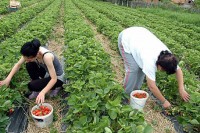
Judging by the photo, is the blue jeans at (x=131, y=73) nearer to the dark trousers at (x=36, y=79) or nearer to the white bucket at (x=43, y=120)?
the dark trousers at (x=36, y=79)

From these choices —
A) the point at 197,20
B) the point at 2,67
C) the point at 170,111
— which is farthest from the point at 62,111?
the point at 197,20

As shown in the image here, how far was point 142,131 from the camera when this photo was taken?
92.5 inches

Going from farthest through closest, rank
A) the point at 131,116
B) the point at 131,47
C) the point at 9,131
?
the point at 131,47 < the point at 9,131 < the point at 131,116

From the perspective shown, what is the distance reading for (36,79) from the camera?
13.6 feet

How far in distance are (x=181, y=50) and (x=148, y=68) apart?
424 centimetres

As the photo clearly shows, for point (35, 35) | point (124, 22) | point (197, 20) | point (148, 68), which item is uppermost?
point (148, 68)

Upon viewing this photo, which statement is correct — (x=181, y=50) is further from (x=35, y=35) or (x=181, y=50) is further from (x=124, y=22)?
(x=124, y=22)

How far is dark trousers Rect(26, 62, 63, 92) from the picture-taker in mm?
3854

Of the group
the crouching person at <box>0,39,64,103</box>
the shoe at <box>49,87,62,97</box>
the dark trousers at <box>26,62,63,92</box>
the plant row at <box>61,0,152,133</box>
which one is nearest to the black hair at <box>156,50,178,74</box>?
the plant row at <box>61,0,152,133</box>

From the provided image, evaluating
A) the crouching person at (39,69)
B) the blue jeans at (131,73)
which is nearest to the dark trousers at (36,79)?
the crouching person at (39,69)

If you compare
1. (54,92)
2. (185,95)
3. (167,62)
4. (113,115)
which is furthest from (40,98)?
(185,95)

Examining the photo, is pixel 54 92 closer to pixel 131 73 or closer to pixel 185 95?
pixel 131 73

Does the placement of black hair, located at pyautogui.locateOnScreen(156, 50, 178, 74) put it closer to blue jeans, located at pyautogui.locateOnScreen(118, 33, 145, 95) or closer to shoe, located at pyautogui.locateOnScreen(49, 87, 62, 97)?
blue jeans, located at pyautogui.locateOnScreen(118, 33, 145, 95)

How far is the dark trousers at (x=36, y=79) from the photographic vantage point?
3854 mm
